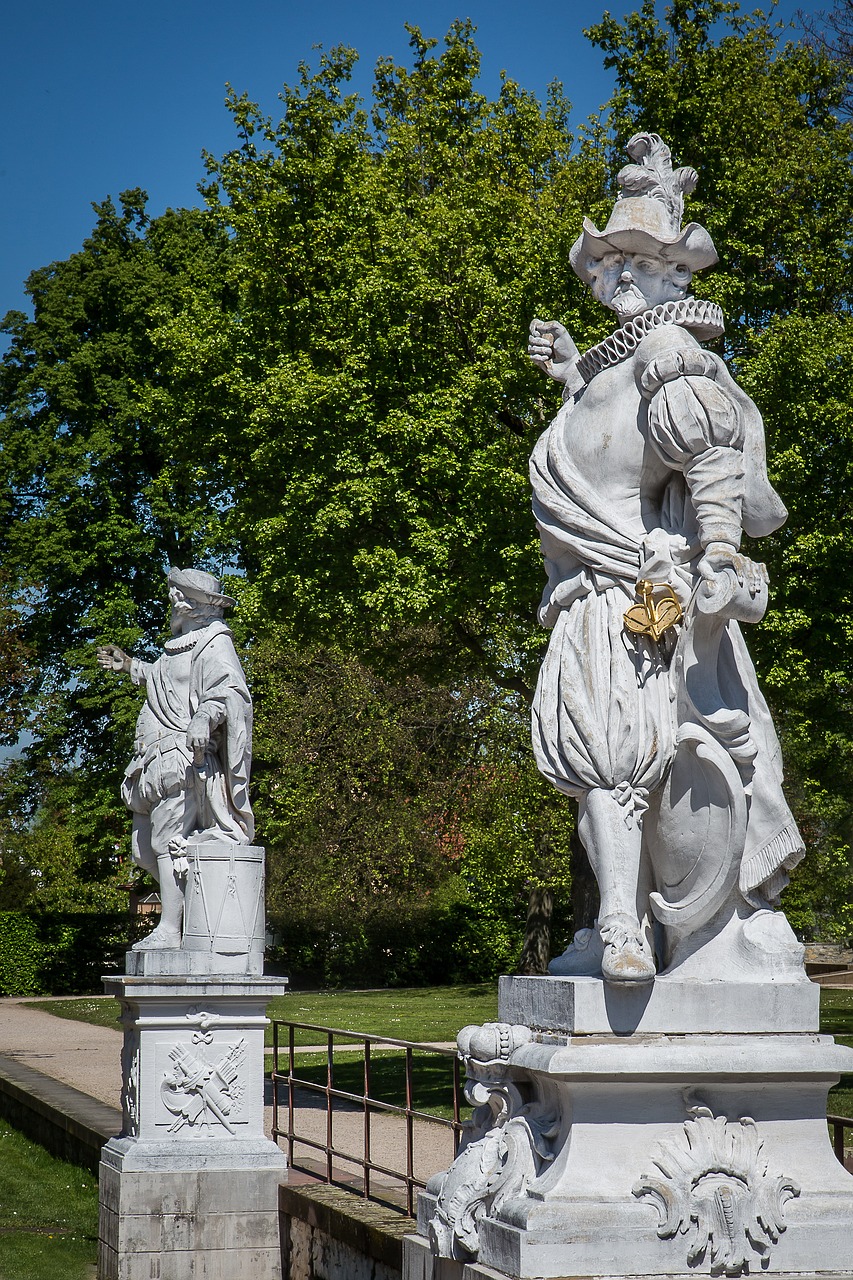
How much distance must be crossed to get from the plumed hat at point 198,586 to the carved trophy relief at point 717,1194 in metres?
6.78

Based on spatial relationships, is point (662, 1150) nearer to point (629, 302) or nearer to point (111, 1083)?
point (629, 302)

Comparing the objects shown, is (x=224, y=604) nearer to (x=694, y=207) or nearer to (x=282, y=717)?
(x=694, y=207)

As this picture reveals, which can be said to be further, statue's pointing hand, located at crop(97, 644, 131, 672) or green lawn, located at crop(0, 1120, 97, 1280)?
statue's pointing hand, located at crop(97, 644, 131, 672)

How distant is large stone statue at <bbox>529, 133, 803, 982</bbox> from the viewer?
4289 mm

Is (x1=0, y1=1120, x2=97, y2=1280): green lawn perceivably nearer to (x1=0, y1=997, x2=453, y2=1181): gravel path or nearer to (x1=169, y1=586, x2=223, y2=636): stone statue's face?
(x1=0, y1=997, x2=453, y2=1181): gravel path

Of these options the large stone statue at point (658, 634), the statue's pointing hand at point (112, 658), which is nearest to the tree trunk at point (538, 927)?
the statue's pointing hand at point (112, 658)

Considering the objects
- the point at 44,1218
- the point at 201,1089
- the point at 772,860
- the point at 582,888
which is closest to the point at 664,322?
the point at 772,860

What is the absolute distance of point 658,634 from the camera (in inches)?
172

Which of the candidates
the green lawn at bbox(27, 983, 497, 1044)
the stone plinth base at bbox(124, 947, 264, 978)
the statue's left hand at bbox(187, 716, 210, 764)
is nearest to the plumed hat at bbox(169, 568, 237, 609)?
the statue's left hand at bbox(187, 716, 210, 764)

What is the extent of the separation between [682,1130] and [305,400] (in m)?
13.2

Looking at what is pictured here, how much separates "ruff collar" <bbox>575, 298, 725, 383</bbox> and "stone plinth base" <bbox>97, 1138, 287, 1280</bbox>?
21.2 ft

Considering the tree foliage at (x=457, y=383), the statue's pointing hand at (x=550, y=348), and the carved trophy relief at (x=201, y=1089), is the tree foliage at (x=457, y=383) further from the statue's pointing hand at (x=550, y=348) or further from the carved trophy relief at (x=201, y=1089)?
the statue's pointing hand at (x=550, y=348)

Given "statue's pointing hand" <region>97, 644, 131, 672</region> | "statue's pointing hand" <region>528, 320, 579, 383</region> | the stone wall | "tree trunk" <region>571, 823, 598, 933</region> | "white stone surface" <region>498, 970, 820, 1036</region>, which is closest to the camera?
"white stone surface" <region>498, 970, 820, 1036</region>

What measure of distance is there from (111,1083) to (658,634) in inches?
549
